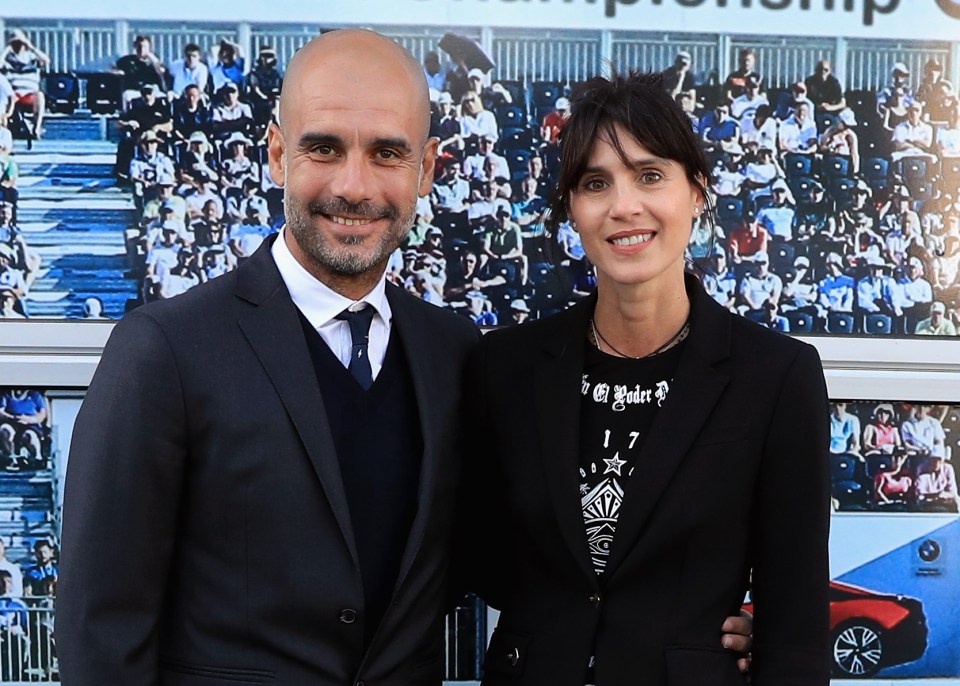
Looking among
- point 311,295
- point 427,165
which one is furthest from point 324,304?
point 427,165

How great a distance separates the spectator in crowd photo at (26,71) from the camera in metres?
2.46

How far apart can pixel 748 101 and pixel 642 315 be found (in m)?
0.79

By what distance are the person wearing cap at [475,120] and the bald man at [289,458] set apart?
491mm

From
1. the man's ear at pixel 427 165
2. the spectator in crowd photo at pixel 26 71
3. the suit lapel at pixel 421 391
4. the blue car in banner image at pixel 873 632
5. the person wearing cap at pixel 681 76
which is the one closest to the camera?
the suit lapel at pixel 421 391

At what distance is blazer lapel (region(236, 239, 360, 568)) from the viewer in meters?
1.86

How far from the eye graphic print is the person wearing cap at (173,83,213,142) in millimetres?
1789

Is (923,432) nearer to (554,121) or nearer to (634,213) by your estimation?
(634,213)

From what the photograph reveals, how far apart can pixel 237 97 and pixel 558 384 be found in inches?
42.6

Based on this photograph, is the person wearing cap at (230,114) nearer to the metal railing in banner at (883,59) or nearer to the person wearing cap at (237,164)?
the person wearing cap at (237,164)

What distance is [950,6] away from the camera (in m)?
2.56

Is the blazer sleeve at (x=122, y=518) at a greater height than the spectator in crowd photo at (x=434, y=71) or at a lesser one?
lesser

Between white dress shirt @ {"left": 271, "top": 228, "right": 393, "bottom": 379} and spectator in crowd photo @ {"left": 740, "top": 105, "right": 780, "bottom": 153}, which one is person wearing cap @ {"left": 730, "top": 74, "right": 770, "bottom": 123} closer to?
spectator in crowd photo @ {"left": 740, "top": 105, "right": 780, "bottom": 153}

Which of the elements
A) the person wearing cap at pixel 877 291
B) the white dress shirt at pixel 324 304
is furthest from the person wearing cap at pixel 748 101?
the white dress shirt at pixel 324 304

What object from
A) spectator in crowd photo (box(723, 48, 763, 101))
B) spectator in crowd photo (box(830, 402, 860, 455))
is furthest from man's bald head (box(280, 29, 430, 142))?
spectator in crowd photo (box(830, 402, 860, 455))
